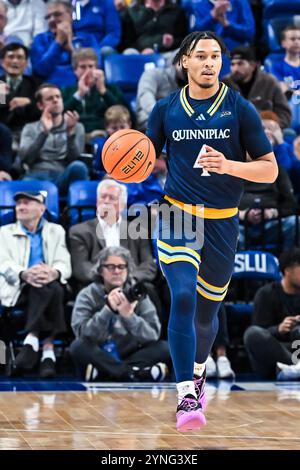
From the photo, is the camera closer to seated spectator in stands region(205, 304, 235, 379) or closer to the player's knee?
seated spectator in stands region(205, 304, 235, 379)

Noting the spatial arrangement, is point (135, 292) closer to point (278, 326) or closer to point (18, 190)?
point (278, 326)

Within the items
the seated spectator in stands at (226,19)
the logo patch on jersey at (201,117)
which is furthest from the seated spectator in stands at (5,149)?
the logo patch on jersey at (201,117)

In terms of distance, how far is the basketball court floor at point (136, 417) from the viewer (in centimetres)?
533

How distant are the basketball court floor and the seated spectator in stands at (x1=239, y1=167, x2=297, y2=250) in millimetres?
1735

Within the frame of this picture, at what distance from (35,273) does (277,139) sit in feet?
9.15

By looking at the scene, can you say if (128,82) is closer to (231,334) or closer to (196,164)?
(231,334)

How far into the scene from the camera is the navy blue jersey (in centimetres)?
585

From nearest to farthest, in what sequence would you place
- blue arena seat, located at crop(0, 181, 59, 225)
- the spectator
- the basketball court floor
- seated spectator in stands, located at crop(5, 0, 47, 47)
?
the basketball court floor, blue arena seat, located at crop(0, 181, 59, 225), seated spectator in stands, located at crop(5, 0, 47, 47), the spectator

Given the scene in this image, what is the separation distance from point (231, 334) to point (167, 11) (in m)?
4.24

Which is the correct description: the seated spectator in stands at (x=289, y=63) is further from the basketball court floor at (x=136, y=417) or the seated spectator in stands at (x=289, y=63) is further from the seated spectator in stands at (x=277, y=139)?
the basketball court floor at (x=136, y=417)

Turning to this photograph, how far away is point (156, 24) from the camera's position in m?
11.8

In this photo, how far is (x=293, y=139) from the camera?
34.8ft

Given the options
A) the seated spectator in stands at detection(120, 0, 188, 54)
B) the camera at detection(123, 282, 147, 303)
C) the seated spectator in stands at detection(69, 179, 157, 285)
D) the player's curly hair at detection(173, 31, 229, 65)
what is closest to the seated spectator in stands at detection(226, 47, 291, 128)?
the seated spectator in stands at detection(120, 0, 188, 54)
